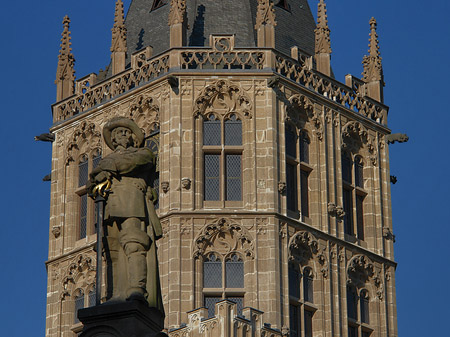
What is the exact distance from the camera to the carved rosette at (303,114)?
3750 centimetres

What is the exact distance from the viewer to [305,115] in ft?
124

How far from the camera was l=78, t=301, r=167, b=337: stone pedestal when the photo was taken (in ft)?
51.3

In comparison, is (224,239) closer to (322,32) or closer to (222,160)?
(222,160)

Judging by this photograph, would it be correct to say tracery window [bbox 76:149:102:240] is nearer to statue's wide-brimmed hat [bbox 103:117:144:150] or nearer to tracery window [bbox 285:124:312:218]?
tracery window [bbox 285:124:312:218]

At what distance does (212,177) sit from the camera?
3638 cm

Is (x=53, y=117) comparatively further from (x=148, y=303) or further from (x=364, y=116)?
(x=148, y=303)

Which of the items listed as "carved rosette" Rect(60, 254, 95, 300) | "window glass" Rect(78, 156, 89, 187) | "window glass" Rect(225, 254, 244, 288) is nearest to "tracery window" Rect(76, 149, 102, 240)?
"window glass" Rect(78, 156, 89, 187)

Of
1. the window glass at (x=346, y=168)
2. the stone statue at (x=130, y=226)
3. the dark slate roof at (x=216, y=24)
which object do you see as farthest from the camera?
the dark slate roof at (x=216, y=24)

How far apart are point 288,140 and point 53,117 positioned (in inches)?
281

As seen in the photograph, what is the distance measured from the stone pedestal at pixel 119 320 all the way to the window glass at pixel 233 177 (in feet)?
66.7

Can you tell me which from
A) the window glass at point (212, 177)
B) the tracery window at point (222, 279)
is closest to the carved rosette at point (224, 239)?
the tracery window at point (222, 279)

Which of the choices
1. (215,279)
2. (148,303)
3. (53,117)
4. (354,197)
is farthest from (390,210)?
(148,303)

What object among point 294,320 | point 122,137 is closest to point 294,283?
point 294,320

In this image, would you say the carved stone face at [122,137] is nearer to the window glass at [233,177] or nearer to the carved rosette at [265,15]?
the window glass at [233,177]
